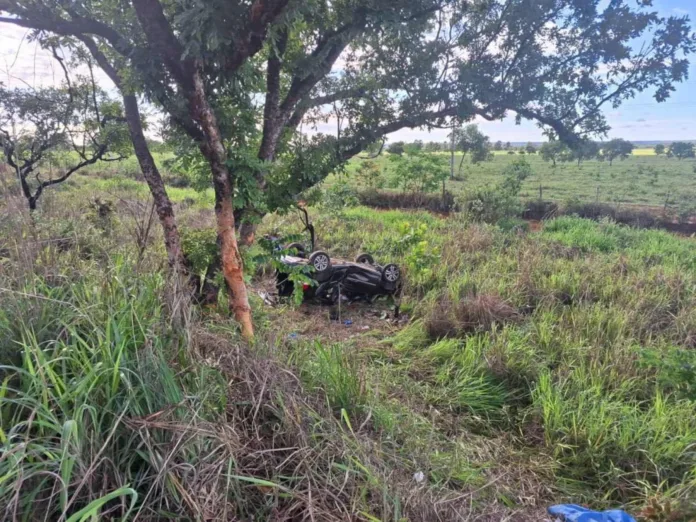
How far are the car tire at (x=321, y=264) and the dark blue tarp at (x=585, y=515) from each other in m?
3.26

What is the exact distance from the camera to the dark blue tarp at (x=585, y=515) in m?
2.02

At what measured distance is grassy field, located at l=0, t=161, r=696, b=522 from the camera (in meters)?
1.48

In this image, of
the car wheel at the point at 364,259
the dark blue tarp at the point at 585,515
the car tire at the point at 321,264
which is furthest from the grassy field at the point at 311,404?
the car wheel at the point at 364,259

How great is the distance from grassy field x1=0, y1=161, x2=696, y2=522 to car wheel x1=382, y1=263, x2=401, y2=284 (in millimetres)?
785

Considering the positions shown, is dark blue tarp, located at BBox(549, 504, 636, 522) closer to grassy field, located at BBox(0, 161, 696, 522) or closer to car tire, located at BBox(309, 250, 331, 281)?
grassy field, located at BBox(0, 161, 696, 522)

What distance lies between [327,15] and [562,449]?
3.34m

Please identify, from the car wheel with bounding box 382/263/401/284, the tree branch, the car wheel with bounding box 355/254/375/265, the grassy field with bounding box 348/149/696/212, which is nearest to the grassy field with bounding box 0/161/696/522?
the car wheel with bounding box 382/263/401/284

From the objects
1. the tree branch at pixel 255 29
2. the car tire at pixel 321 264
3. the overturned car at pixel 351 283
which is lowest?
the overturned car at pixel 351 283

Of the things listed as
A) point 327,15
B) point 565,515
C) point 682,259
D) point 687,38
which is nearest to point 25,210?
point 327,15

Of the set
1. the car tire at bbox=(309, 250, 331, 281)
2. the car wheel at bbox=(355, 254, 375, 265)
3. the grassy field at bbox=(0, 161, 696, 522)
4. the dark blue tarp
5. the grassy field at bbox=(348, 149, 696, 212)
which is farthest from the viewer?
the grassy field at bbox=(348, 149, 696, 212)

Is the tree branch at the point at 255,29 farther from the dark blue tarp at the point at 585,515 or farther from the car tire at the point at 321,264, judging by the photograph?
the dark blue tarp at the point at 585,515

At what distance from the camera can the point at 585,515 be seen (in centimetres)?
206

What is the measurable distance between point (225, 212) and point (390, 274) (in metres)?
3.08

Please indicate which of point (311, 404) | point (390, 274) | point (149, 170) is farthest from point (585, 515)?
point (390, 274)
